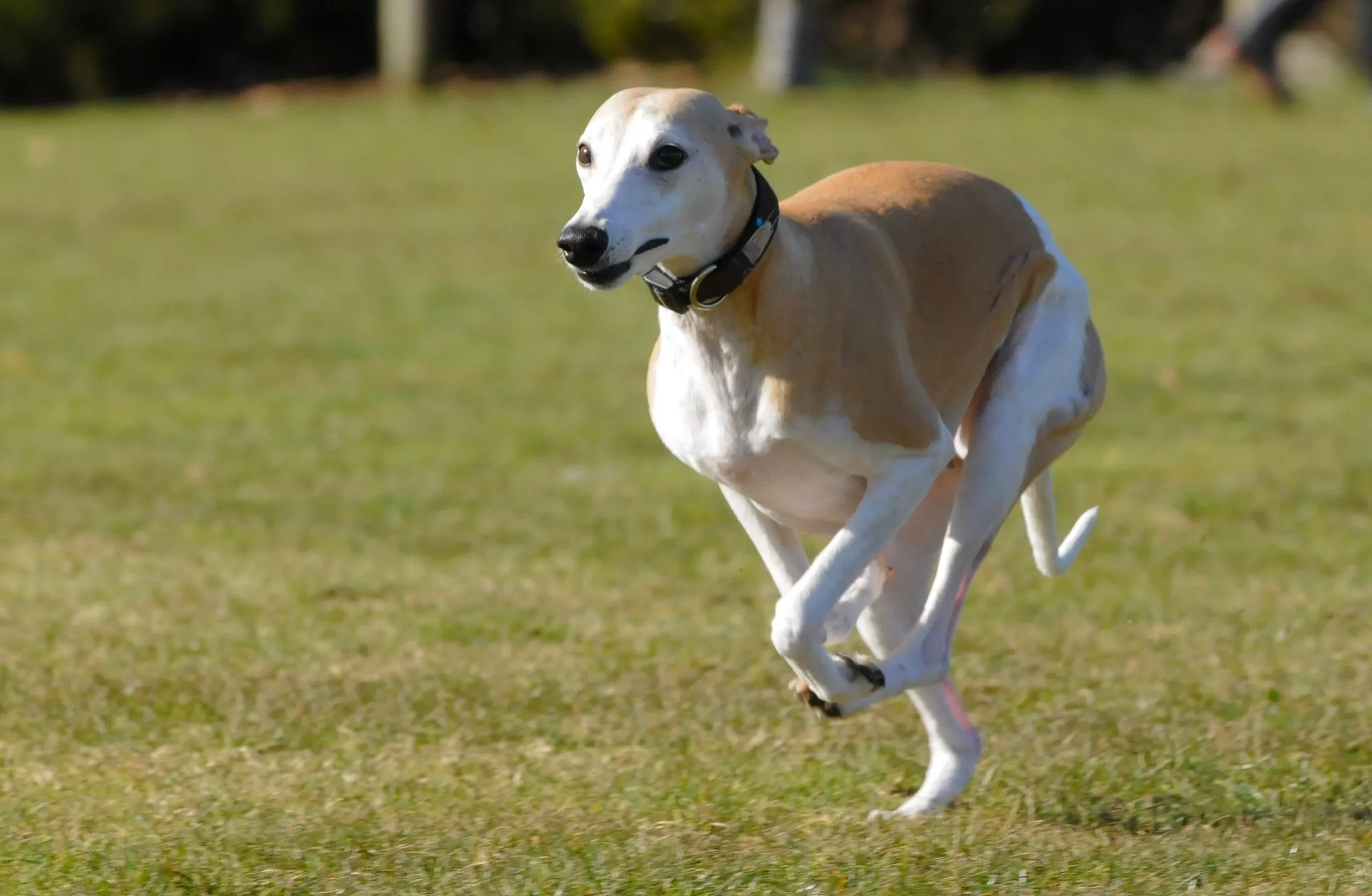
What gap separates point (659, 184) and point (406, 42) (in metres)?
18.7

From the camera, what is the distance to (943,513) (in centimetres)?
497

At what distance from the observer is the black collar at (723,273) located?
4129mm

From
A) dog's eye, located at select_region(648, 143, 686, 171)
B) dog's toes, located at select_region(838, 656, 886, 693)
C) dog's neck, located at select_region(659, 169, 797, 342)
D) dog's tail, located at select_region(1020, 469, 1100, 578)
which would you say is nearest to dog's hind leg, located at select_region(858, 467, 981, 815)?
dog's tail, located at select_region(1020, 469, 1100, 578)

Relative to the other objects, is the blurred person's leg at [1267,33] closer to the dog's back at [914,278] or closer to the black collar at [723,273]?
the dog's back at [914,278]

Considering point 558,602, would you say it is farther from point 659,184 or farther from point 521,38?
point 521,38

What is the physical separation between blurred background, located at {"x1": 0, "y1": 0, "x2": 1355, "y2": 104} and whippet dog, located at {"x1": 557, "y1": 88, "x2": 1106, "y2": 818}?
16.4 m

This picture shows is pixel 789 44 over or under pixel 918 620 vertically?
under

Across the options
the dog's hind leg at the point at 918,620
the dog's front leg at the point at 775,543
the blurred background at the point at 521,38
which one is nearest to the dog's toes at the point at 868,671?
the dog's front leg at the point at 775,543

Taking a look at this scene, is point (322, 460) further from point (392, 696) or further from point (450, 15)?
point (450, 15)

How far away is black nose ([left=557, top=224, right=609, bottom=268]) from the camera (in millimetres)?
3803

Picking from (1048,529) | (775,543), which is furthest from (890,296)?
(1048,529)

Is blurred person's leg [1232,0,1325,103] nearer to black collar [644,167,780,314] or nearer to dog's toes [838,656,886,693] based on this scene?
dog's toes [838,656,886,693]

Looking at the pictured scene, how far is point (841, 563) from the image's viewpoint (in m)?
4.33

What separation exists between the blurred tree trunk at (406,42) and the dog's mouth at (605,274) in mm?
18525
